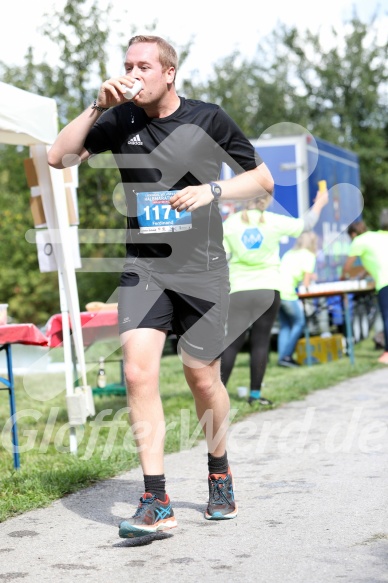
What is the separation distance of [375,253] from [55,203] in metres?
6.25

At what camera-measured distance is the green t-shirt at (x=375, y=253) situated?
39.0 feet

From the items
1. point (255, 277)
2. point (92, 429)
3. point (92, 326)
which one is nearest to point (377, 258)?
point (255, 277)

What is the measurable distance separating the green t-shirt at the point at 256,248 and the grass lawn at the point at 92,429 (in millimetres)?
1077

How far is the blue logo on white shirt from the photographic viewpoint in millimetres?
8703

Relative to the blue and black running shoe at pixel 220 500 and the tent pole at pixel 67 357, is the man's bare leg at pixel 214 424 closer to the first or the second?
the blue and black running shoe at pixel 220 500

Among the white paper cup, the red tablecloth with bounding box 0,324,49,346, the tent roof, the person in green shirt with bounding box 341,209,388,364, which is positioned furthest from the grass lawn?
the tent roof

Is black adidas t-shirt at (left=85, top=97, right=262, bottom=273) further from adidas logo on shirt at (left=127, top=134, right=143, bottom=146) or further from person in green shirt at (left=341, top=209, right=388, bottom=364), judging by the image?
person in green shirt at (left=341, top=209, right=388, bottom=364)

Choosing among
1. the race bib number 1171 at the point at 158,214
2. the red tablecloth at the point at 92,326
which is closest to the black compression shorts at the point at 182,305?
the race bib number 1171 at the point at 158,214

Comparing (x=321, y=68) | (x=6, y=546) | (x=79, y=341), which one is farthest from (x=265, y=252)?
(x=321, y=68)

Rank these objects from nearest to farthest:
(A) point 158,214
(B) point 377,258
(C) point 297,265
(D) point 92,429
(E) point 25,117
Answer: (A) point 158,214 → (E) point 25,117 → (D) point 92,429 → (B) point 377,258 → (C) point 297,265

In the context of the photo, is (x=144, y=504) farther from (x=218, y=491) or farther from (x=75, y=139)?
(x=75, y=139)

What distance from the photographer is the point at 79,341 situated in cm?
687

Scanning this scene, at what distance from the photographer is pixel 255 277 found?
8.75m

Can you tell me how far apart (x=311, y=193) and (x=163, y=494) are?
11282mm
